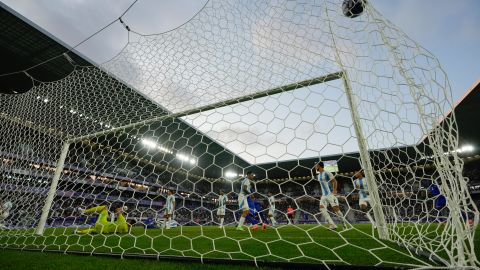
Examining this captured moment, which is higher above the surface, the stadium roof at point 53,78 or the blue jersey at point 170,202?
the stadium roof at point 53,78

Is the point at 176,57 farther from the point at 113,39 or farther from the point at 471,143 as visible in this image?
the point at 471,143

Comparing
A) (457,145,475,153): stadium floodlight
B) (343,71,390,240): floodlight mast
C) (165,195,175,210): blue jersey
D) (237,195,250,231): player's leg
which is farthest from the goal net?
(457,145,475,153): stadium floodlight

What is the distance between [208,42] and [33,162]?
15.6 feet

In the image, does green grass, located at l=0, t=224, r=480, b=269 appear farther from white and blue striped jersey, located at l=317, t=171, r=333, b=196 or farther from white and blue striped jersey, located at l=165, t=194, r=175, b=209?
white and blue striped jersey, located at l=165, t=194, r=175, b=209

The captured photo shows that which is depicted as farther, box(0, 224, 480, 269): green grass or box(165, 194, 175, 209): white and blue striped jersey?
box(165, 194, 175, 209): white and blue striped jersey

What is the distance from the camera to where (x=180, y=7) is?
416cm

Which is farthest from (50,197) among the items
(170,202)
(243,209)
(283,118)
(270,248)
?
(170,202)

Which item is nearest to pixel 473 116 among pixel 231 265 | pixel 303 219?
pixel 303 219

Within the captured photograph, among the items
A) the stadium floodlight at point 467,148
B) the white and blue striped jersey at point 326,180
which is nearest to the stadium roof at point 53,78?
the white and blue striped jersey at point 326,180

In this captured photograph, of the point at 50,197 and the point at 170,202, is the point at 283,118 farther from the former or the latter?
the point at 170,202

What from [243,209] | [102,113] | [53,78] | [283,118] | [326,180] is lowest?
[243,209]

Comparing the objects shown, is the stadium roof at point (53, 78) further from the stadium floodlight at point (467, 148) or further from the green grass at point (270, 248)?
the stadium floodlight at point (467, 148)

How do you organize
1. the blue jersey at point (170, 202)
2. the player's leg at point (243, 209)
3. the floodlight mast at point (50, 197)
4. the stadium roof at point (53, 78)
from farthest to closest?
the blue jersey at point (170, 202) < the stadium roof at point (53, 78) < the player's leg at point (243, 209) < the floodlight mast at point (50, 197)

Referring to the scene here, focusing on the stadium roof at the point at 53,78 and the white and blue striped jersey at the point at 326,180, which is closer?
the white and blue striped jersey at the point at 326,180
